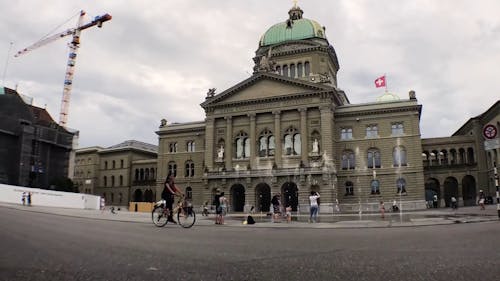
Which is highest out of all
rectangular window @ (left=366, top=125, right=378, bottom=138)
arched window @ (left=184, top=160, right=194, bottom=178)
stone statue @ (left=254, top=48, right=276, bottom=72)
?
stone statue @ (left=254, top=48, right=276, bottom=72)

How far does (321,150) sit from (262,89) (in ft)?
41.7

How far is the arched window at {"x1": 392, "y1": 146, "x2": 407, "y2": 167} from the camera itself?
59406mm

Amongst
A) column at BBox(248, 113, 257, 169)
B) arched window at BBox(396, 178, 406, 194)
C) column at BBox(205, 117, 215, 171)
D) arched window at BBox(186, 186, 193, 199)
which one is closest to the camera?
arched window at BBox(396, 178, 406, 194)

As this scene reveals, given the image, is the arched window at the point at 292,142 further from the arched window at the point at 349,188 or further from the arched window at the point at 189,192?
the arched window at the point at 189,192

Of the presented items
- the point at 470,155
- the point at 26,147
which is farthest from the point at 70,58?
the point at 470,155

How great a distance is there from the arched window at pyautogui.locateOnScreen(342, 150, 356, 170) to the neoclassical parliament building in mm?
141

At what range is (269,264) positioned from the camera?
7219 mm

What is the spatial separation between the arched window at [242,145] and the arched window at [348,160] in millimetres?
13734

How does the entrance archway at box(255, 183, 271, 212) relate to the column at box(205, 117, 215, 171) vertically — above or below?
below

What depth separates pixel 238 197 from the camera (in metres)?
64.6

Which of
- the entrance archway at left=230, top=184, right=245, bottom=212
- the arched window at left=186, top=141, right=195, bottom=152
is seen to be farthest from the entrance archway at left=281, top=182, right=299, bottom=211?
the arched window at left=186, top=141, right=195, bottom=152

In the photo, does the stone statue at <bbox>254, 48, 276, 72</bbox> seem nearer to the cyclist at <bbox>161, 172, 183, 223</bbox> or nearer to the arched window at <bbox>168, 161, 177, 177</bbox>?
the arched window at <bbox>168, 161, 177, 177</bbox>

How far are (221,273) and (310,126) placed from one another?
181 ft

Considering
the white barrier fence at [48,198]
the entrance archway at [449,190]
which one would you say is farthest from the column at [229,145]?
the entrance archway at [449,190]
